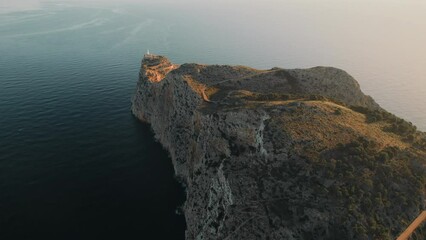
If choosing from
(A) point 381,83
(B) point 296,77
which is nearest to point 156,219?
(B) point 296,77

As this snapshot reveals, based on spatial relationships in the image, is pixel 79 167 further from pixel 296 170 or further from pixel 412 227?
pixel 412 227

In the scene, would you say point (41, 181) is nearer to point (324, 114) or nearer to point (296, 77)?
point (324, 114)

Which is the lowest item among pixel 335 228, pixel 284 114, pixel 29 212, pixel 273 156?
pixel 29 212

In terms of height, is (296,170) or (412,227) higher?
(296,170)

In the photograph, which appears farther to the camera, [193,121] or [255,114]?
[193,121]

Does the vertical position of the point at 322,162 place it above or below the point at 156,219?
above

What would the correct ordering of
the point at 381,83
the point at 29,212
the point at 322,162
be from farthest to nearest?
the point at 381,83 → the point at 29,212 → the point at 322,162

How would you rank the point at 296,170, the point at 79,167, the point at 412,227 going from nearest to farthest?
the point at 412,227 → the point at 296,170 → the point at 79,167

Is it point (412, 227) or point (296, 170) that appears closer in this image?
point (412, 227)

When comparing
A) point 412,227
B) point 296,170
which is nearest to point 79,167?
point 296,170
